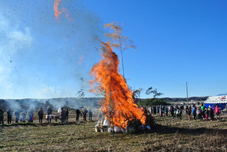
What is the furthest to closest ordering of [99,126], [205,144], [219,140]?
[99,126] → [219,140] → [205,144]

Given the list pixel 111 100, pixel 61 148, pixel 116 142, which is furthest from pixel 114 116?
pixel 61 148

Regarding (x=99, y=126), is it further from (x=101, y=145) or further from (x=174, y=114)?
(x=174, y=114)

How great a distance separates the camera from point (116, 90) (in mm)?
17984

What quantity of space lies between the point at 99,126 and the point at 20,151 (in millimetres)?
7381

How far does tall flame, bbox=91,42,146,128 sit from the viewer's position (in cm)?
1797

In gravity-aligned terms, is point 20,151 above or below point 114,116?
below

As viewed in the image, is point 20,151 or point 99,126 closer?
point 20,151

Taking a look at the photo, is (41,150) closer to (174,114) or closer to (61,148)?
(61,148)

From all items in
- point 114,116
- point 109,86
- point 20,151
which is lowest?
point 20,151

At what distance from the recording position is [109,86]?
708 inches

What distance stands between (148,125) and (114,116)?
2.37 m

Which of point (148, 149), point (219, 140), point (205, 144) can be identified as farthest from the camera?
point (219, 140)

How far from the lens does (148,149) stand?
39.6 feet

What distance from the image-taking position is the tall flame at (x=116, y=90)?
1797cm
